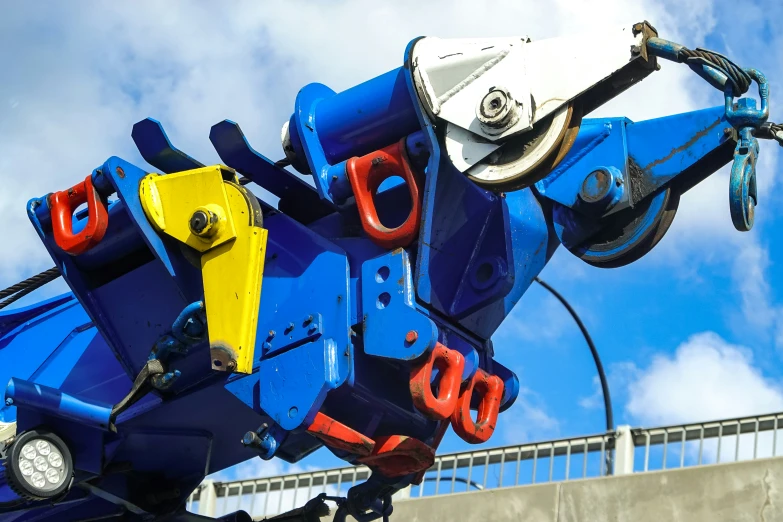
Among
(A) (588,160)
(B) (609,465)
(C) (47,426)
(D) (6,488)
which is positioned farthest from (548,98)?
(B) (609,465)

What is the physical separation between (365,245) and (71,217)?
1.93 metres

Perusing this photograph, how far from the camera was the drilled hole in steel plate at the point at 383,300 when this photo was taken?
8.16 metres

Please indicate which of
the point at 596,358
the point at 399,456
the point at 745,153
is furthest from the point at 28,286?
the point at 596,358

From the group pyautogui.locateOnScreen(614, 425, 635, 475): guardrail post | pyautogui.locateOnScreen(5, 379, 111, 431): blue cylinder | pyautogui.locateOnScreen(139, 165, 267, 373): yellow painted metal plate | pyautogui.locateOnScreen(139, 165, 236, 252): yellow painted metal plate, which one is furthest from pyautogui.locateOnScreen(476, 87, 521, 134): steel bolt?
pyautogui.locateOnScreen(614, 425, 635, 475): guardrail post

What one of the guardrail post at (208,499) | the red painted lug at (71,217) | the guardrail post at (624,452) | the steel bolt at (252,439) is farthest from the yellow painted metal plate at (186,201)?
the guardrail post at (208,499)

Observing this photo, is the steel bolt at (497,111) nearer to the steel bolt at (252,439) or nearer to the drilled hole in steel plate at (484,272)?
the drilled hole in steel plate at (484,272)

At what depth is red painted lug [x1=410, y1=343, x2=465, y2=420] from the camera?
315 inches

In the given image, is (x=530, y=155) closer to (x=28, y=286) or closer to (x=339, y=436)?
(x=339, y=436)

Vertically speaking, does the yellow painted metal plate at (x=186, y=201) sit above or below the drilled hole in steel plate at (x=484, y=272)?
below

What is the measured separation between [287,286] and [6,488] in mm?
2339

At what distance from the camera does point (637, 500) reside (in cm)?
1284

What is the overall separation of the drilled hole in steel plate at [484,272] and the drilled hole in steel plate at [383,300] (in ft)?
2.41

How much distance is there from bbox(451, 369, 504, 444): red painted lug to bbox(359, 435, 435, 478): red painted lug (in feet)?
0.93

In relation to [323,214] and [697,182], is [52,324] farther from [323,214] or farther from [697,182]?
[697,182]
